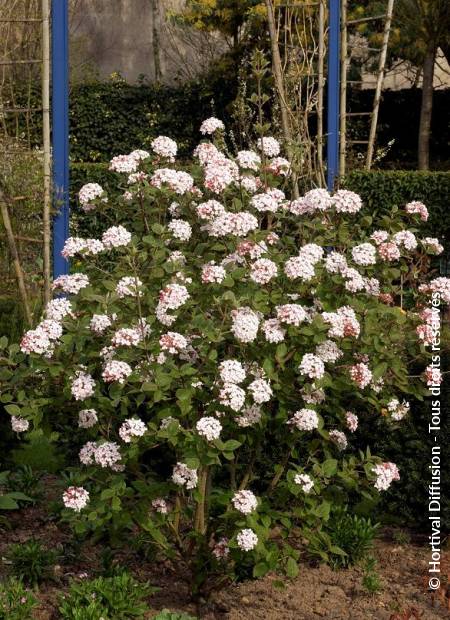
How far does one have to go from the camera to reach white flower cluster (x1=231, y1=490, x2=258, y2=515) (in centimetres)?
292

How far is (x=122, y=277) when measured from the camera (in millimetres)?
3088

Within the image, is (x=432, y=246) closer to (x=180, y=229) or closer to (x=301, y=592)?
(x=180, y=229)

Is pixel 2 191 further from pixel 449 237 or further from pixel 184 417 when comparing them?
pixel 449 237

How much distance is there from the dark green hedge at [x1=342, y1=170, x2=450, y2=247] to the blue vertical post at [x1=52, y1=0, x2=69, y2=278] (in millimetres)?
3578

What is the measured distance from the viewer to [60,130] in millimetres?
6066

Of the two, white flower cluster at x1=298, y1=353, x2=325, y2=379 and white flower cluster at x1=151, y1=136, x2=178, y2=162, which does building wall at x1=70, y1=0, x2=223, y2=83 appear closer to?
white flower cluster at x1=151, y1=136, x2=178, y2=162

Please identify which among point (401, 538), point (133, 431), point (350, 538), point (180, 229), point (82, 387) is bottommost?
point (401, 538)

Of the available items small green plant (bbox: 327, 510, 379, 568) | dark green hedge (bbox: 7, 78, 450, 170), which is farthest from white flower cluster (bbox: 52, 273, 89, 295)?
dark green hedge (bbox: 7, 78, 450, 170)

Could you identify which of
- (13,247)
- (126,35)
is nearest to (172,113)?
(126,35)

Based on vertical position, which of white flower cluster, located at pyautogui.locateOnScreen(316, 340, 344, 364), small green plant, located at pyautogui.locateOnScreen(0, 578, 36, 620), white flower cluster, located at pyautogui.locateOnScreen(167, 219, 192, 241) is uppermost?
white flower cluster, located at pyautogui.locateOnScreen(167, 219, 192, 241)

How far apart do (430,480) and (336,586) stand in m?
0.60

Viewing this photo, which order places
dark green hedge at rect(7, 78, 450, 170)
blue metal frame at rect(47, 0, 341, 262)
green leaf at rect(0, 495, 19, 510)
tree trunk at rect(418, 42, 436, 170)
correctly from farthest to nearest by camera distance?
dark green hedge at rect(7, 78, 450, 170) → tree trunk at rect(418, 42, 436, 170) → blue metal frame at rect(47, 0, 341, 262) → green leaf at rect(0, 495, 19, 510)

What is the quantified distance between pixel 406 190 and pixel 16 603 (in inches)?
271

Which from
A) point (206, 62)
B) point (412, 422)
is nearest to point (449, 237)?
point (412, 422)
